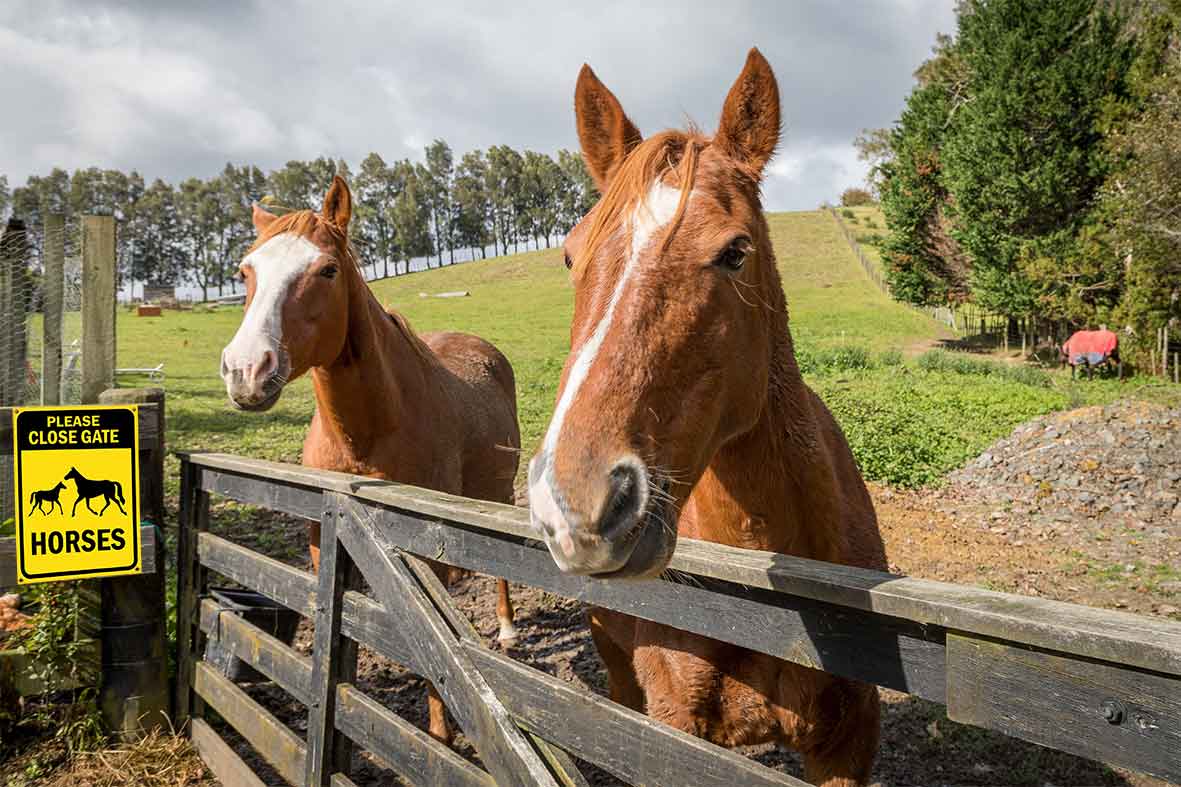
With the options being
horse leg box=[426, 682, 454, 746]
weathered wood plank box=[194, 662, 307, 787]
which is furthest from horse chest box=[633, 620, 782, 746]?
horse leg box=[426, 682, 454, 746]

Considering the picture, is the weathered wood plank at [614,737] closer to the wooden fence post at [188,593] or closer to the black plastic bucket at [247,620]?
the black plastic bucket at [247,620]

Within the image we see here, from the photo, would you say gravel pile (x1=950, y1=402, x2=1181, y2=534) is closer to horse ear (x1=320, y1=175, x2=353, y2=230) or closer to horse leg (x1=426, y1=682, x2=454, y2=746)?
horse leg (x1=426, y1=682, x2=454, y2=746)

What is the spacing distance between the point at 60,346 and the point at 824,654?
234 inches

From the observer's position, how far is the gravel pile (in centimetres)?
859

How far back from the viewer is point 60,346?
5289mm

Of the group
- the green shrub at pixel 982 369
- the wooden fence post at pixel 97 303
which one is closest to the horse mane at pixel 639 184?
the wooden fence post at pixel 97 303

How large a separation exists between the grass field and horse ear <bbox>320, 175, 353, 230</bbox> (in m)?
0.84

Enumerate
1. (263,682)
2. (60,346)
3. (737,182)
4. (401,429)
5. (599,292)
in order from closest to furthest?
(599,292) → (737,182) → (401,429) → (263,682) → (60,346)

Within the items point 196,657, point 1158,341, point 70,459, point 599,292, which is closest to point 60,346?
point 70,459

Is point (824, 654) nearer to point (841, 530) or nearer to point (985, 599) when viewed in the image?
point (985, 599)

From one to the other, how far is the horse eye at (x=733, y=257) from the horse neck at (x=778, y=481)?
1.28ft

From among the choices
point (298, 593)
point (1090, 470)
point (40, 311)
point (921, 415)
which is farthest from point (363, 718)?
point (921, 415)

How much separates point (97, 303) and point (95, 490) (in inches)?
42.4

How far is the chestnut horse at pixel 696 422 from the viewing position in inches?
53.1
